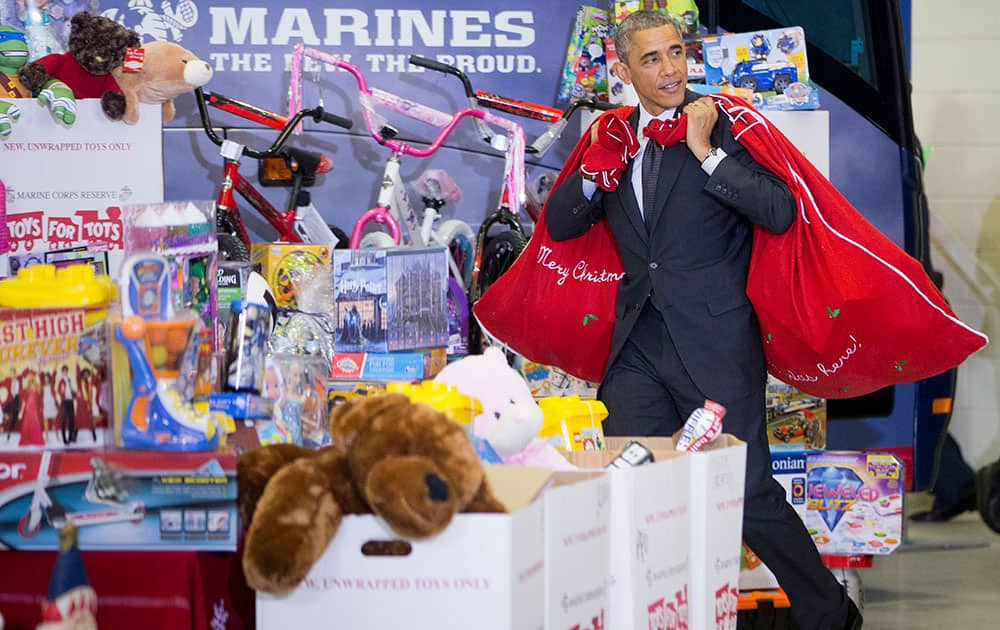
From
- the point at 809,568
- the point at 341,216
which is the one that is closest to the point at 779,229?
the point at 809,568

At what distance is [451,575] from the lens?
1745 mm

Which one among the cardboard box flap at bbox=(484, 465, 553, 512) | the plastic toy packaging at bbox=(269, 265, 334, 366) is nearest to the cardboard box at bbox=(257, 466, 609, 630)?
the cardboard box flap at bbox=(484, 465, 553, 512)

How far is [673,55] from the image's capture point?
3281 mm

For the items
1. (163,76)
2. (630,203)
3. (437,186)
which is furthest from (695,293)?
(437,186)

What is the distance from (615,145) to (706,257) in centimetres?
35

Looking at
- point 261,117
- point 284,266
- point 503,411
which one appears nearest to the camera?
point 503,411

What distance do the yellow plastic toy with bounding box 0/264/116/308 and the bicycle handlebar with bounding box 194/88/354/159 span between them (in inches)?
107

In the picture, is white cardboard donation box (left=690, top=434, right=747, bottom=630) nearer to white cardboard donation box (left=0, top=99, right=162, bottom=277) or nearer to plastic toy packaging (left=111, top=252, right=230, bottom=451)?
plastic toy packaging (left=111, top=252, right=230, bottom=451)

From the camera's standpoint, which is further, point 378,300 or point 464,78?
point 464,78

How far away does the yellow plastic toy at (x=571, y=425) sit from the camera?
8.49ft

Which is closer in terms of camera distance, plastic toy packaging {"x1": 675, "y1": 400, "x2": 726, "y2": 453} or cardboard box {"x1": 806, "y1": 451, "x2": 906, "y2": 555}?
plastic toy packaging {"x1": 675, "y1": 400, "x2": 726, "y2": 453}

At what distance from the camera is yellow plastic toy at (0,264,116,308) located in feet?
6.74

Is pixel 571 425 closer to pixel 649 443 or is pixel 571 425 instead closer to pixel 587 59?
pixel 649 443

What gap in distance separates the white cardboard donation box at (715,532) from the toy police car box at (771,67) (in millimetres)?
2647
